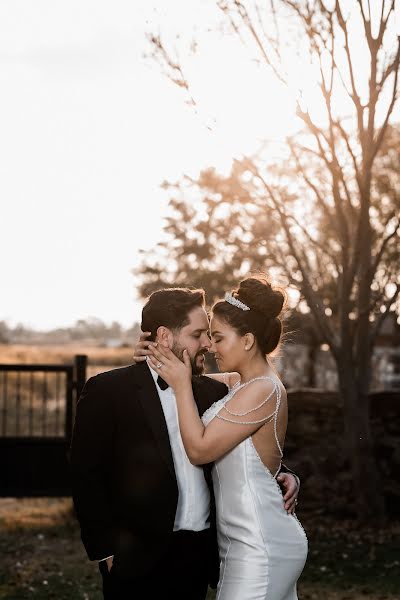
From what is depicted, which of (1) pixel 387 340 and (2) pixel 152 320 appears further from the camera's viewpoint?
(1) pixel 387 340

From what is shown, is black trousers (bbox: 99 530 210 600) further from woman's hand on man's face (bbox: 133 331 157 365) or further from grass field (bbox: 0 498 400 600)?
grass field (bbox: 0 498 400 600)

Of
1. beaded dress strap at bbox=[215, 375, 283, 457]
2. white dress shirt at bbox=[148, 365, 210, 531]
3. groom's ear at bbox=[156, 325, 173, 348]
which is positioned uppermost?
groom's ear at bbox=[156, 325, 173, 348]

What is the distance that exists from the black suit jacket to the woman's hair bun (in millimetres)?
636

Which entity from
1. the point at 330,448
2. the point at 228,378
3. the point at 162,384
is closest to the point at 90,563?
the point at 330,448

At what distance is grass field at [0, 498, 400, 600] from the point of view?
8125 millimetres

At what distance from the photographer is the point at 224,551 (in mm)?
4258

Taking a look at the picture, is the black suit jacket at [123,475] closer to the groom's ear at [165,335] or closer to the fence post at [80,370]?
the groom's ear at [165,335]

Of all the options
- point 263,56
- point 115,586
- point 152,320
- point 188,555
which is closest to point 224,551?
point 188,555

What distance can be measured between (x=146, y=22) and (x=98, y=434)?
6.93 meters

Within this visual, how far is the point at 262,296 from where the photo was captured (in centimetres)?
443

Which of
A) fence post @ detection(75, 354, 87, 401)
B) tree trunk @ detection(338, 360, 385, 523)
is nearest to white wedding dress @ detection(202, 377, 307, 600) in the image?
tree trunk @ detection(338, 360, 385, 523)

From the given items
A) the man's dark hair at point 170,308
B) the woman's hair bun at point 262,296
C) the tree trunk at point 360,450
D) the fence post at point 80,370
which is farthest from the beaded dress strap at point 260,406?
the fence post at point 80,370

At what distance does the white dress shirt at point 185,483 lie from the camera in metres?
4.19

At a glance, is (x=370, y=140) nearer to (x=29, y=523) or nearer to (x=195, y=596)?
(x=29, y=523)
